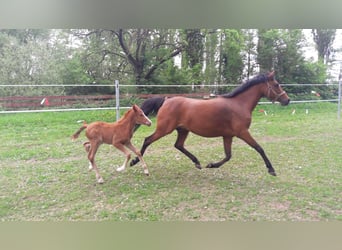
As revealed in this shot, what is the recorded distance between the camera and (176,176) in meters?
2.27

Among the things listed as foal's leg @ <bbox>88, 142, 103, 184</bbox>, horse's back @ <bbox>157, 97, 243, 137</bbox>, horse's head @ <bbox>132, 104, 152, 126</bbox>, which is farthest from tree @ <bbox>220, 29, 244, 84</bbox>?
foal's leg @ <bbox>88, 142, 103, 184</bbox>

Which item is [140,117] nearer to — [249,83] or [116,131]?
[116,131]

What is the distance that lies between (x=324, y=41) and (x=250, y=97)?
0.96m

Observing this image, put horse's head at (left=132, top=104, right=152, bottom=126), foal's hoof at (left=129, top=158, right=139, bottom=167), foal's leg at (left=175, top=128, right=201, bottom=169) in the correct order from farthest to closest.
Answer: foal's leg at (left=175, top=128, right=201, bottom=169)
foal's hoof at (left=129, top=158, right=139, bottom=167)
horse's head at (left=132, top=104, right=152, bottom=126)

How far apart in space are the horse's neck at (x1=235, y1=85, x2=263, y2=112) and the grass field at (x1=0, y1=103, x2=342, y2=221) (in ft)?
0.59

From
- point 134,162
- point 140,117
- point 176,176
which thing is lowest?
point 176,176

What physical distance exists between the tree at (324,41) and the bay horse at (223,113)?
66cm

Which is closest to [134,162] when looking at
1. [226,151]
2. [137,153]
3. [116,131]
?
[137,153]

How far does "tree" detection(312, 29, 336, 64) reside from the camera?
233 cm

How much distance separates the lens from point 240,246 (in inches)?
75.9

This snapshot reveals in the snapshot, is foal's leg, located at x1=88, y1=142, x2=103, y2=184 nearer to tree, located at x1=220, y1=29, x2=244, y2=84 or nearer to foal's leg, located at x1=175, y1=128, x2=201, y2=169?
foal's leg, located at x1=175, y1=128, x2=201, y2=169

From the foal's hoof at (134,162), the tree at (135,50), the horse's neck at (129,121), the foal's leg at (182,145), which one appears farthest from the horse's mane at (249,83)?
the foal's hoof at (134,162)

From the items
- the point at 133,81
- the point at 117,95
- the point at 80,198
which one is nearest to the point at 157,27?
the point at 133,81

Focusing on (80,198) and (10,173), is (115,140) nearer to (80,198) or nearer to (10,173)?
(80,198)
